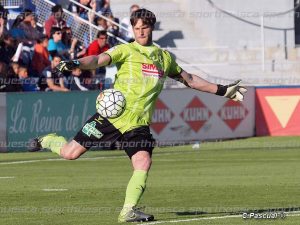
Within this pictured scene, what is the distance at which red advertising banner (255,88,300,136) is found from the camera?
90.4 feet

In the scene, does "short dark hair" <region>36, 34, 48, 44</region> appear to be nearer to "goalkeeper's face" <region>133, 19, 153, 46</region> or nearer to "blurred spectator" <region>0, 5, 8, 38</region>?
"blurred spectator" <region>0, 5, 8, 38</region>

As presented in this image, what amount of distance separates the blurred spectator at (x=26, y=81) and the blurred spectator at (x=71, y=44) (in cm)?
303

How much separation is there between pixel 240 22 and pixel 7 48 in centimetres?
997

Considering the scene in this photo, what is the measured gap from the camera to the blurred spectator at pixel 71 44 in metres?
28.0

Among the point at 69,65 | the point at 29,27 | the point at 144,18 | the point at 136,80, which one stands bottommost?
the point at 136,80

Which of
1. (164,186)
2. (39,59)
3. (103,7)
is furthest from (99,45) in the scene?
(164,186)

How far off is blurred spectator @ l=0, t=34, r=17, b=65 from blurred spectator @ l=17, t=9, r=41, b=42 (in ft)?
4.62

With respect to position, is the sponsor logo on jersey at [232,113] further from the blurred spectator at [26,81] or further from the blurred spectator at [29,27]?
the blurred spectator at [29,27]

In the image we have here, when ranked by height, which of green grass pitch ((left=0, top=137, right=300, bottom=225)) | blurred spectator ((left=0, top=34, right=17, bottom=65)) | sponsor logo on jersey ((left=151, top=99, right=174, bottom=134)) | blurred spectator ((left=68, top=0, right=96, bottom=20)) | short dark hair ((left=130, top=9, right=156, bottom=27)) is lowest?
green grass pitch ((left=0, top=137, right=300, bottom=225))

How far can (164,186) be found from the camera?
14883 millimetres

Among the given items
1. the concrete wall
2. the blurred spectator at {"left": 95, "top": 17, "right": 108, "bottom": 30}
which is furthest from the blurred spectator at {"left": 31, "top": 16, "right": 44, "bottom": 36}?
the concrete wall

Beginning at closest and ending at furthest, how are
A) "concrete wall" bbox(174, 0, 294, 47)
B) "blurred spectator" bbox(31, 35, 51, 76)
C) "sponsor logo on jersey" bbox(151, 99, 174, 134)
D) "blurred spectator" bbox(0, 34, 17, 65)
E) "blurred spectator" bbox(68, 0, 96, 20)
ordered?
"sponsor logo on jersey" bbox(151, 99, 174, 134) < "blurred spectator" bbox(0, 34, 17, 65) < "blurred spectator" bbox(31, 35, 51, 76) < "blurred spectator" bbox(68, 0, 96, 20) < "concrete wall" bbox(174, 0, 294, 47)

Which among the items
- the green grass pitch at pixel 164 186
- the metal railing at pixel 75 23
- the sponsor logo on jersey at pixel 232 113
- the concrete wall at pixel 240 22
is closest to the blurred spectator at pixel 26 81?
the green grass pitch at pixel 164 186

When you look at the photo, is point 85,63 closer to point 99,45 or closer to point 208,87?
point 208,87
